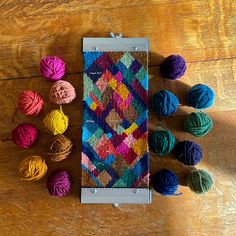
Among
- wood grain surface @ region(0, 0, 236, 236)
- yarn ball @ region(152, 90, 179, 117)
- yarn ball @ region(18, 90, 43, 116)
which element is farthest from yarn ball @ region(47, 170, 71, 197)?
yarn ball @ region(152, 90, 179, 117)

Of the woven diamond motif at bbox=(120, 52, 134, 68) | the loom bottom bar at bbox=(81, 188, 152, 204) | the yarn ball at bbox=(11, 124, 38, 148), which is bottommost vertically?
the loom bottom bar at bbox=(81, 188, 152, 204)

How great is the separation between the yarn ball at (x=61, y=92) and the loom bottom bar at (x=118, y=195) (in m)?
0.21

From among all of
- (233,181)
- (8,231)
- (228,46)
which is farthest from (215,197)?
(8,231)

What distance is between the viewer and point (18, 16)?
901mm

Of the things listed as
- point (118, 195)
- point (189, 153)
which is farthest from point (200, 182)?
point (118, 195)

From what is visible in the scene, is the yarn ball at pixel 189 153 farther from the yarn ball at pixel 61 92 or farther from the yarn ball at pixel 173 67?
the yarn ball at pixel 61 92

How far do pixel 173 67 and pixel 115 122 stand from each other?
0.61 feet

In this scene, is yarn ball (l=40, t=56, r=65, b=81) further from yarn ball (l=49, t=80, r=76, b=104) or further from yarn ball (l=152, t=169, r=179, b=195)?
yarn ball (l=152, t=169, r=179, b=195)

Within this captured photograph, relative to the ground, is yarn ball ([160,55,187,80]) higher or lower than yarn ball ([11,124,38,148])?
higher

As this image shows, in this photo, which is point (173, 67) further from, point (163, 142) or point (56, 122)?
point (56, 122)

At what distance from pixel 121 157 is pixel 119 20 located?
1.12 feet

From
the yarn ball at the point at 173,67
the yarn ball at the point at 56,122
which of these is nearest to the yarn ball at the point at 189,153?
the yarn ball at the point at 173,67

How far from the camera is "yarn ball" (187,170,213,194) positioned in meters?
0.80

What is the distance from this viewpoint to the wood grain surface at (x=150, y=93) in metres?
0.84
